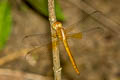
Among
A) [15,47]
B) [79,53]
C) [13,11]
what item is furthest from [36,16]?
[79,53]

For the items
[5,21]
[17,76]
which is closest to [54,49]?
[5,21]

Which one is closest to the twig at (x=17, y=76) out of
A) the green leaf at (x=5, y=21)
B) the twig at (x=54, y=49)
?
the green leaf at (x=5, y=21)

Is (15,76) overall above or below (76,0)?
below

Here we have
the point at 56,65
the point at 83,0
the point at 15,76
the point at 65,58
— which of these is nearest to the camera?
the point at 56,65

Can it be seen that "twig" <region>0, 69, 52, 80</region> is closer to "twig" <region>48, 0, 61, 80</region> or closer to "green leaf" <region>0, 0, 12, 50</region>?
"green leaf" <region>0, 0, 12, 50</region>

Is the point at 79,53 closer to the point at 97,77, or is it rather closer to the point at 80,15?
the point at 97,77

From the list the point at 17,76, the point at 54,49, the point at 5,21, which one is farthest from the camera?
the point at 17,76

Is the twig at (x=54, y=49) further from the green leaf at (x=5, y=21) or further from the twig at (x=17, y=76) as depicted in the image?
the twig at (x=17, y=76)

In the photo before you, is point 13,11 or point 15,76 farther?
point 13,11

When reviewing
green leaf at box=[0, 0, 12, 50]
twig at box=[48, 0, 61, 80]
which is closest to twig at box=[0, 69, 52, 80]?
green leaf at box=[0, 0, 12, 50]

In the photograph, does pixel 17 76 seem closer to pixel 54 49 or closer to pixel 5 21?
pixel 5 21

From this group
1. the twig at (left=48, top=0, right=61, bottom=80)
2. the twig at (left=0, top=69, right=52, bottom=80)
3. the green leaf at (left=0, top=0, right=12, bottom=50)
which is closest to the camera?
the twig at (left=48, top=0, right=61, bottom=80)
